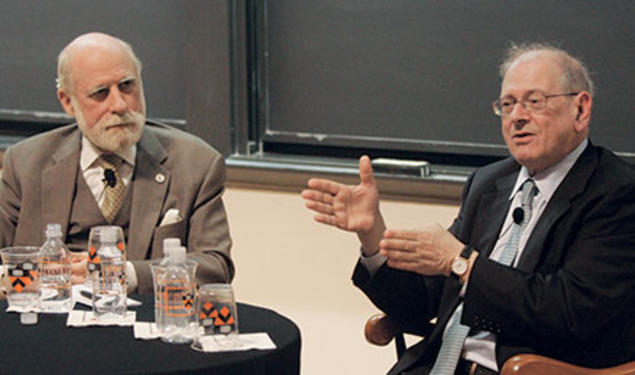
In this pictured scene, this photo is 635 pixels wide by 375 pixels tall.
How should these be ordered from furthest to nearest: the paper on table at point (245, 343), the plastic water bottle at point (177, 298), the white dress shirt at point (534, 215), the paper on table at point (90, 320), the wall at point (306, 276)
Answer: the wall at point (306, 276)
the white dress shirt at point (534, 215)
the paper on table at point (90, 320)
the plastic water bottle at point (177, 298)
the paper on table at point (245, 343)

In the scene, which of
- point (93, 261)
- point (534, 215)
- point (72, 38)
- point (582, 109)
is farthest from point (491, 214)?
point (72, 38)

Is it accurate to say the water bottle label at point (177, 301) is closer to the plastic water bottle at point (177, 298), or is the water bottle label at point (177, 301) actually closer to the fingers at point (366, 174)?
the plastic water bottle at point (177, 298)

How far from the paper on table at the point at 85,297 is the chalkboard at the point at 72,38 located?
1.93m

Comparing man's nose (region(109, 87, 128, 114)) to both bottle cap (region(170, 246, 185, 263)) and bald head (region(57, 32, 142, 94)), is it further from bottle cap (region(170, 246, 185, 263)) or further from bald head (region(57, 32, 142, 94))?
bottle cap (region(170, 246, 185, 263))

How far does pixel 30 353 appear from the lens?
273 cm

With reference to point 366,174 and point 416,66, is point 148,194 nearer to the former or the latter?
point 366,174

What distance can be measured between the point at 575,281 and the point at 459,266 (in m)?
0.34

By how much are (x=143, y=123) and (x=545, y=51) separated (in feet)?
4.86

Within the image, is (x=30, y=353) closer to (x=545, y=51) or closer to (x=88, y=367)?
(x=88, y=367)

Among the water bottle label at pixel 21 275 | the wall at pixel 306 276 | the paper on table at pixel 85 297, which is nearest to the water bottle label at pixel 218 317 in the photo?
the paper on table at pixel 85 297

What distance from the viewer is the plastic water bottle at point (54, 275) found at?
317 cm

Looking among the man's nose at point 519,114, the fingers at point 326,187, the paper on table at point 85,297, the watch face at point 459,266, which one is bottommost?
the paper on table at point 85,297

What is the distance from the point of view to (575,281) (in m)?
3.04

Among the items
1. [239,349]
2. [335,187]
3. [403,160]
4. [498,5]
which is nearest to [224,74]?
[403,160]
